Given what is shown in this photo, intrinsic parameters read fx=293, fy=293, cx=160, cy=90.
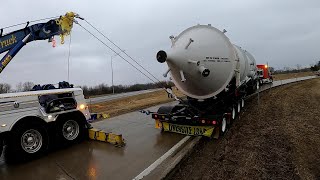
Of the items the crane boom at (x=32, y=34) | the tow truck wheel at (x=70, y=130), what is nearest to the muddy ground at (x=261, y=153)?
the tow truck wheel at (x=70, y=130)

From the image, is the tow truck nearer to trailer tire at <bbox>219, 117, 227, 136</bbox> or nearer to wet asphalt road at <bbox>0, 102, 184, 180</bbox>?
wet asphalt road at <bbox>0, 102, 184, 180</bbox>

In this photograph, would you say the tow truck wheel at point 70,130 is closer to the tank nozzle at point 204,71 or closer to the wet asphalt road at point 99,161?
the wet asphalt road at point 99,161

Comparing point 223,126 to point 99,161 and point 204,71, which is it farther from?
point 99,161

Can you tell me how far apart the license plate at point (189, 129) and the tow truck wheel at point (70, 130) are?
2858mm

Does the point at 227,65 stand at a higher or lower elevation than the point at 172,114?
higher

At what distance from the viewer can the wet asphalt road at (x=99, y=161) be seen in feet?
21.3

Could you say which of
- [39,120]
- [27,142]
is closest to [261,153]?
[39,120]

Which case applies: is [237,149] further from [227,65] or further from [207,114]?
[227,65]

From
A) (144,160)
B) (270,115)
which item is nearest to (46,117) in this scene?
(144,160)

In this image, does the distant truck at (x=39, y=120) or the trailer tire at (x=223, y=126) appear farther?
the trailer tire at (x=223, y=126)

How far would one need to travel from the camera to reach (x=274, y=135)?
932 centimetres

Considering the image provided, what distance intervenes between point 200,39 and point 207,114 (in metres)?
2.51

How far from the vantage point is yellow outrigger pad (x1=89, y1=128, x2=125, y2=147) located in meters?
8.77

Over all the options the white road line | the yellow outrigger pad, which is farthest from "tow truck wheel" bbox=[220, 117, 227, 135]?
the yellow outrigger pad
